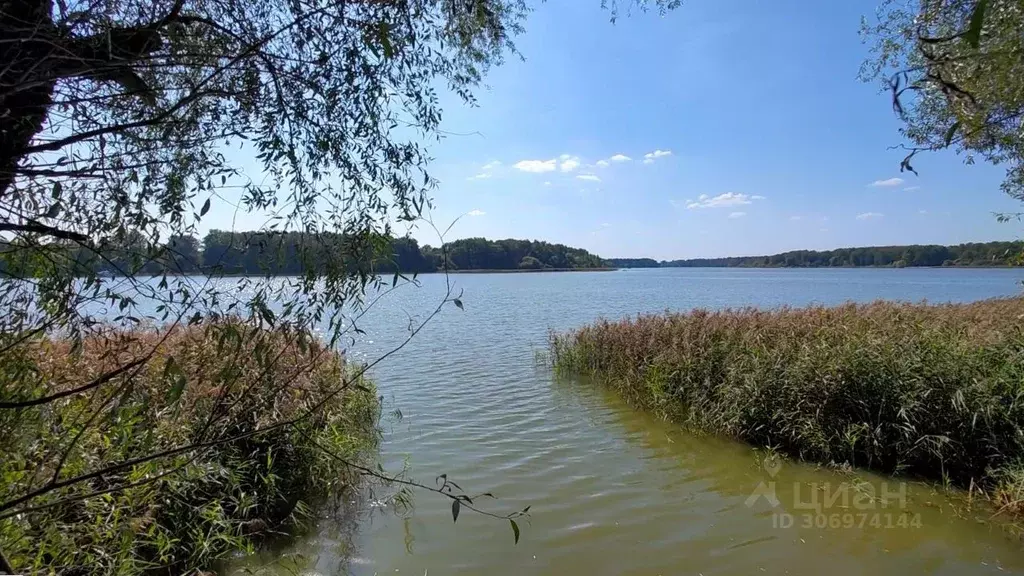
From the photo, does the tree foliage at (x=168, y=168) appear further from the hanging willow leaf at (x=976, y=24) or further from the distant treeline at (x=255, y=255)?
the hanging willow leaf at (x=976, y=24)

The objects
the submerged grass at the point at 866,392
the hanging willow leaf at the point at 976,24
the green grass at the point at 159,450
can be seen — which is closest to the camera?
the hanging willow leaf at the point at 976,24

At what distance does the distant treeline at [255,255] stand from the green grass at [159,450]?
1.05ft

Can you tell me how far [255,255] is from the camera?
2.60 metres

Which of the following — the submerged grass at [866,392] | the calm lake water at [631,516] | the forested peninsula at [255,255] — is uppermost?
the forested peninsula at [255,255]

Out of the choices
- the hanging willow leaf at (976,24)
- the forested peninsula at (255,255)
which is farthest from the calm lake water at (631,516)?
the hanging willow leaf at (976,24)

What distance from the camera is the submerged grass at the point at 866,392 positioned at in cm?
607

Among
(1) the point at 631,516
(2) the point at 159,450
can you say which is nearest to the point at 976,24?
(2) the point at 159,450

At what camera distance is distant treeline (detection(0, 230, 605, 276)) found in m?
2.16

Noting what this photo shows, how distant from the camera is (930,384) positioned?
6504mm

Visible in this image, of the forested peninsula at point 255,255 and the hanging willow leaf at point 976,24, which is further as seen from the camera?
the forested peninsula at point 255,255

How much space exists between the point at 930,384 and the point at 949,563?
2621 mm

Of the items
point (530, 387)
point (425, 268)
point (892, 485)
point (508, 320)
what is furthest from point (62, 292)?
point (508, 320)

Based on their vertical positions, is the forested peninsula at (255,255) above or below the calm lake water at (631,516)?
above

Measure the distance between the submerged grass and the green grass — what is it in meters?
5.63
